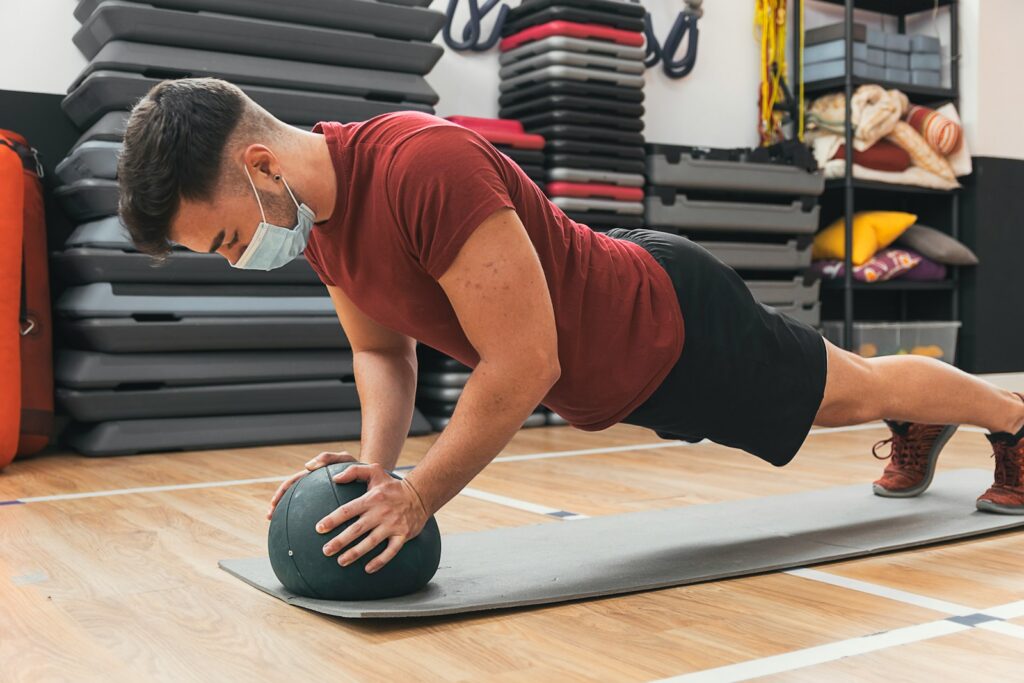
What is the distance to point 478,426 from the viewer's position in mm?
1490

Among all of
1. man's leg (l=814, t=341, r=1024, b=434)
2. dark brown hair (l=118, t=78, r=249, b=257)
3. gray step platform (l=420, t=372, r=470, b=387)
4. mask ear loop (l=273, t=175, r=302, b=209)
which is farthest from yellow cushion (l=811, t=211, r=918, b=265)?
dark brown hair (l=118, t=78, r=249, b=257)

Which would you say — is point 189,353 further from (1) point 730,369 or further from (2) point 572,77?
(1) point 730,369

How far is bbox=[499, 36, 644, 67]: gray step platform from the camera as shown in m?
3.95

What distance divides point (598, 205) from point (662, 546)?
222 cm

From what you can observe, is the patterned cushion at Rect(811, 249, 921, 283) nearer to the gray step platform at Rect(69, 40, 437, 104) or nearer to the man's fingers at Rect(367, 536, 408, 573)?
the gray step platform at Rect(69, 40, 437, 104)

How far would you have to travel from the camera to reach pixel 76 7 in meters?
3.46

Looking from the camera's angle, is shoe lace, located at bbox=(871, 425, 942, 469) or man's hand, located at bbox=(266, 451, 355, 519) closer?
man's hand, located at bbox=(266, 451, 355, 519)

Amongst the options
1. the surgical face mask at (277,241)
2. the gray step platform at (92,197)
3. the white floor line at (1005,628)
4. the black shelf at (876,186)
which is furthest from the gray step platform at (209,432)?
the white floor line at (1005,628)

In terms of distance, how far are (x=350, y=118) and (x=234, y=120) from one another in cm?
217

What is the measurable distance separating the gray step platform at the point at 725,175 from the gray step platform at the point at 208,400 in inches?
57.3

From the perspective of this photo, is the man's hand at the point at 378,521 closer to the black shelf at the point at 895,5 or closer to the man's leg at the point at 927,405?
the man's leg at the point at 927,405

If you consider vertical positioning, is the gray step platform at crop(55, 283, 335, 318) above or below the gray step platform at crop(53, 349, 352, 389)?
above

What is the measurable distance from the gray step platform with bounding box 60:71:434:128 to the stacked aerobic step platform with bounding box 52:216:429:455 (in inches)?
13.5

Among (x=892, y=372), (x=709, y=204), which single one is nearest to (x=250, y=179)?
(x=892, y=372)
